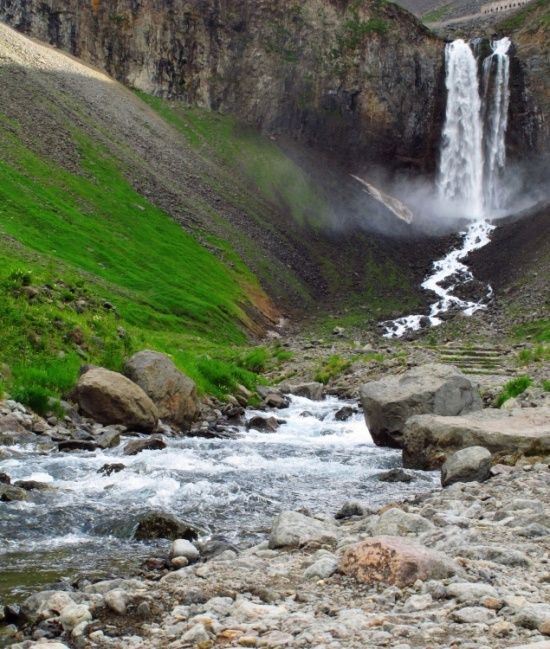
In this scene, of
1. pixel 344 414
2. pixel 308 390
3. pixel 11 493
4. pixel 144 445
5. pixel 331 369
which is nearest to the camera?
pixel 11 493

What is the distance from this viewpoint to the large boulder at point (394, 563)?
7.40 m

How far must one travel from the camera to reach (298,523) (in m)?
10.3

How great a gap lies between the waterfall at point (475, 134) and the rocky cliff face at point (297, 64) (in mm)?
2612

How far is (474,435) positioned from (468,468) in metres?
2.50

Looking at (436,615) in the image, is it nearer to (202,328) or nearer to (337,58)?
(202,328)

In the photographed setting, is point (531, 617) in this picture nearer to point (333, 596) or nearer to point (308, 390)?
point (333, 596)

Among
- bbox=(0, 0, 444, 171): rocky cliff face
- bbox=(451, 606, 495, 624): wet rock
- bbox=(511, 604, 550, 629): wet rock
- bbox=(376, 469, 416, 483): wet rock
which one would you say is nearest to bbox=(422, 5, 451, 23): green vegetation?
bbox=(0, 0, 444, 171): rocky cliff face

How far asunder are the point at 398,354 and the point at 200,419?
713 inches

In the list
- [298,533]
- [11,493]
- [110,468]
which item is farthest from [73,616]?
[110,468]

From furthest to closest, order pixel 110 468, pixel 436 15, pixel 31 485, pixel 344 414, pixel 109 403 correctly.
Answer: pixel 436 15 < pixel 344 414 < pixel 109 403 < pixel 110 468 < pixel 31 485

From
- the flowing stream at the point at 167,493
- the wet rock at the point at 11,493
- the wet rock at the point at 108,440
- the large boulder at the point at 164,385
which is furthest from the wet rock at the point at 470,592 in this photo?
the large boulder at the point at 164,385

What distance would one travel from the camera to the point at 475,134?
317 feet

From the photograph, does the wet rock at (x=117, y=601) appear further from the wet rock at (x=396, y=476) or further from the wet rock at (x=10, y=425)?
the wet rock at (x=10, y=425)

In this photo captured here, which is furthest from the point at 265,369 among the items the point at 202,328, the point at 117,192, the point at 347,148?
the point at 347,148
